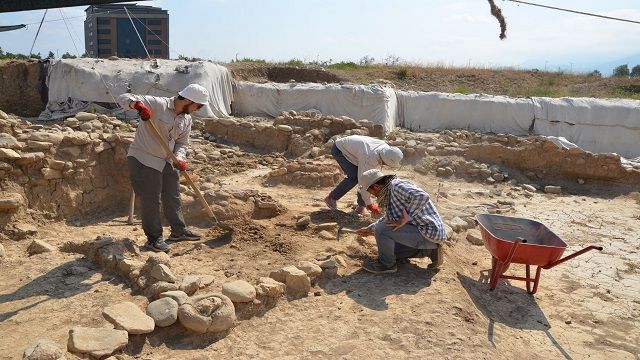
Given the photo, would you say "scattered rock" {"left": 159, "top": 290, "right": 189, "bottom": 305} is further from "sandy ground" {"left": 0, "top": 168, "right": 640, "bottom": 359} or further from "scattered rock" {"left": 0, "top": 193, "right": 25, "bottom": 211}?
"scattered rock" {"left": 0, "top": 193, "right": 25, "bottom": 211}

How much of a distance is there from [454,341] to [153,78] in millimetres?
9605

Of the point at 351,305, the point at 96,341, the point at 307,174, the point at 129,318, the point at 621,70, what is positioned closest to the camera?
the point at 96,341

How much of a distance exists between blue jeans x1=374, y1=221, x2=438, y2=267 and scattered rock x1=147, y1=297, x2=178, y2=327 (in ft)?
5.60

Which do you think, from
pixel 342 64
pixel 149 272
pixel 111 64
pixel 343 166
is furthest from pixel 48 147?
pixel 342 64

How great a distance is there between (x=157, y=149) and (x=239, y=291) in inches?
60.2

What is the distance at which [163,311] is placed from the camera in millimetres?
3229

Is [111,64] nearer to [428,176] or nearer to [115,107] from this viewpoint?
[115,107]

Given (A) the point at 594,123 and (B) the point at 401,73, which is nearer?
(A) the point at 594,123

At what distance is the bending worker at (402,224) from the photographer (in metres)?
4.02

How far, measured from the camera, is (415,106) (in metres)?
12.3

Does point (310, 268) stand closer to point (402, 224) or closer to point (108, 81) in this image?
point (402, 224)

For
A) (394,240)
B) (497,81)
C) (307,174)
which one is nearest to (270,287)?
(394,240)

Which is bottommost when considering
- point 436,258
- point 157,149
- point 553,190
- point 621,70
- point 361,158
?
point 553,190

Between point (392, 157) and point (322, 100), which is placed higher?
point (322, 100)
